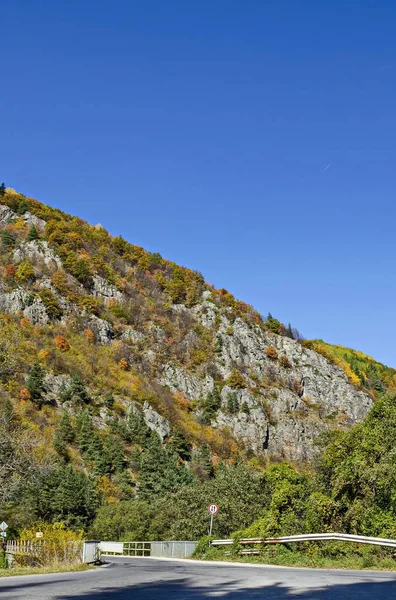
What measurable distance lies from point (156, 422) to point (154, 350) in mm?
29184

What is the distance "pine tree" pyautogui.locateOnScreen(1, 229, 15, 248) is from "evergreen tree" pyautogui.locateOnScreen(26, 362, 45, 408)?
149ft

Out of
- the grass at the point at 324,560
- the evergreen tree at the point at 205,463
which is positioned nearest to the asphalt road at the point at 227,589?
the grass at the point at 324,560

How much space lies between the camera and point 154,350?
12825cm

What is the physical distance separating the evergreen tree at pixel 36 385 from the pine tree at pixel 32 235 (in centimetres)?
4953

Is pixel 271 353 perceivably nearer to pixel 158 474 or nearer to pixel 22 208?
pixel 158 474

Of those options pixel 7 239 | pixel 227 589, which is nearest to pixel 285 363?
pixel 7 239

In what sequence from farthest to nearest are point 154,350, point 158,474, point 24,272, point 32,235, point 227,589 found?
point 32,235 → point 154,350 → point 24,272 → point 158,474 → point 227,589

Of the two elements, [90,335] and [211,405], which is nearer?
[211,405]

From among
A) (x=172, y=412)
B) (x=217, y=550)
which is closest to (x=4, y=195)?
(x=172, y=412)

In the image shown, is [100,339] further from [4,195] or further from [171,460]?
[4,195]

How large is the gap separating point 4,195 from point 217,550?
471 ft

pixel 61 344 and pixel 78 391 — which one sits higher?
pixel 61 344

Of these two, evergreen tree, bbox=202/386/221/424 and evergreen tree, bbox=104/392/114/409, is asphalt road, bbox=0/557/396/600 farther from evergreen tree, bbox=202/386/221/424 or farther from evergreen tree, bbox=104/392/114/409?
evergreen tree, bbox=202/386/221/424

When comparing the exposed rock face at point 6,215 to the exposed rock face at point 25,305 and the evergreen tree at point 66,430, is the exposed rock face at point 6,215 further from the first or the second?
the evergreen tree at point 66,430
